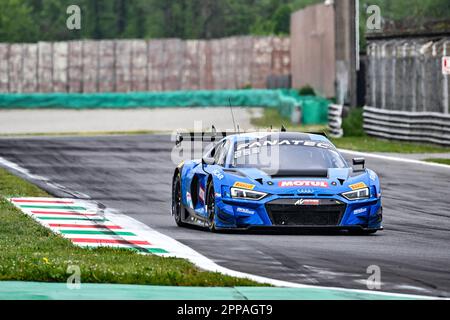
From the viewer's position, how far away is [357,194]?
17.3 meters

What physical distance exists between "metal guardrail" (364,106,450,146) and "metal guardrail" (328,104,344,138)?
3.06 ft

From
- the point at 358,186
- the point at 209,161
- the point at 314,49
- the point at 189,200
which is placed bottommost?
the point at 189,200

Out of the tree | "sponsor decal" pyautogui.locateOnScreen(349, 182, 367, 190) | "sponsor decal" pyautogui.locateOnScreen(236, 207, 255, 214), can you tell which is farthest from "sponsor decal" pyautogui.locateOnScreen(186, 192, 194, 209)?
the tree

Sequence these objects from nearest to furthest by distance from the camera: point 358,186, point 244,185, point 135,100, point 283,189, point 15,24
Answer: point 283,189 → point 244,185 → point 358,186 → point 135,100 → point 15,24

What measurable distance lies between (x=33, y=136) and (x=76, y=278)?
34.6m

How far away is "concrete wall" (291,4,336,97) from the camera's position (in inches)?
2386

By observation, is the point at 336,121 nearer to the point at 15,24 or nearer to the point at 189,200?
the point at 189,200

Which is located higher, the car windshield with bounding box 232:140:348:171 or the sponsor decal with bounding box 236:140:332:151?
the sponsor decal with bounding box 236:140:332:151

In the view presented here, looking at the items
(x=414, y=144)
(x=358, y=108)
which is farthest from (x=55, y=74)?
(x=414, y=144)

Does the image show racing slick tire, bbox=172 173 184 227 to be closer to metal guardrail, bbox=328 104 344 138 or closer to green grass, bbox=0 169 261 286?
green grass, bbox=0 169 261 286

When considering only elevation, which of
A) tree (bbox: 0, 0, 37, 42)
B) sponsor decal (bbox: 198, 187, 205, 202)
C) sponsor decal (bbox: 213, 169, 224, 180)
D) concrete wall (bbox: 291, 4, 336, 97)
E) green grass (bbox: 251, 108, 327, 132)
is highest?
tree (bbox: 0, 0, 37, 42)

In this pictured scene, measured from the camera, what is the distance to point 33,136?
46.5m

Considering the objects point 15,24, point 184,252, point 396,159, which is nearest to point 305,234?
point 184,252

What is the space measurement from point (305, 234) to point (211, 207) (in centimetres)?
119
